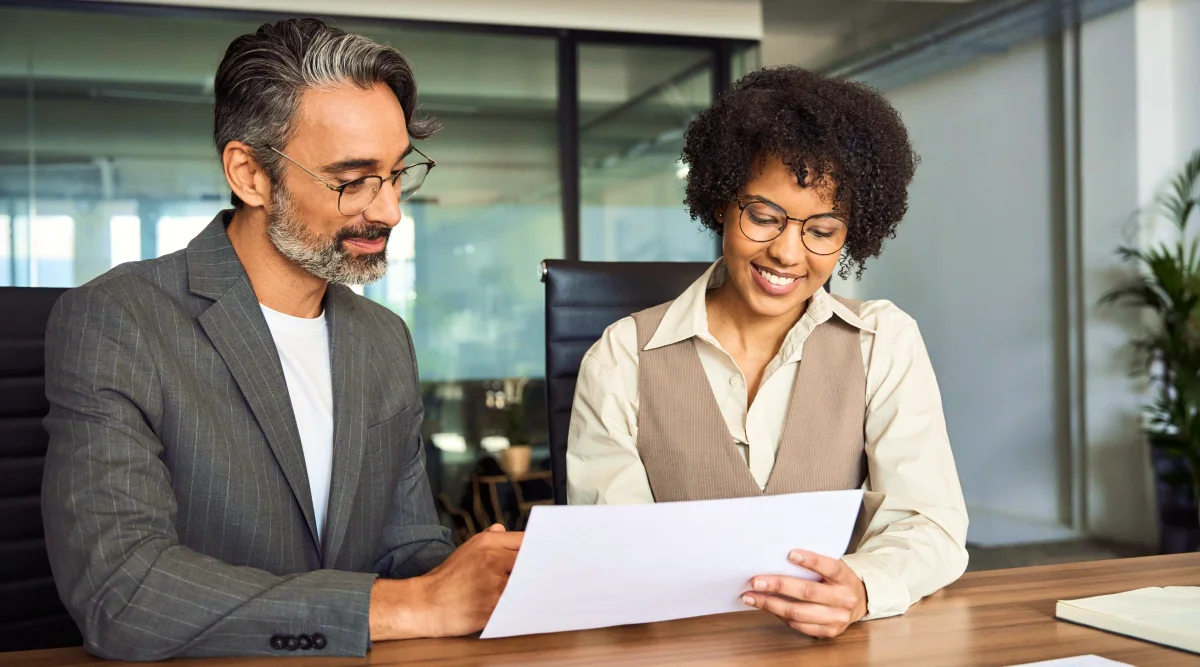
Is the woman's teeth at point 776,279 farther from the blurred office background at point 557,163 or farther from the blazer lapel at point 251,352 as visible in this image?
the blurred office background at point 557,163

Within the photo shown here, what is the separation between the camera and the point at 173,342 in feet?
4.49

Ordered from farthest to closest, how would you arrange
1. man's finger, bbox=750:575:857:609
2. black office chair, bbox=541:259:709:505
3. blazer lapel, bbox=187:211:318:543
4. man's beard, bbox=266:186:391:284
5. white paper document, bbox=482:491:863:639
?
black office chair, bbox=541:259:709:505
man's beard, bbox=266:186:391:284
blazer lapel, bbox=187:211:318:543
man's finger, bbox=750:575:857:609
white paper document, bbox=482:491:863:639

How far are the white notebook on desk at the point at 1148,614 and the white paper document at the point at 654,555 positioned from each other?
297mm

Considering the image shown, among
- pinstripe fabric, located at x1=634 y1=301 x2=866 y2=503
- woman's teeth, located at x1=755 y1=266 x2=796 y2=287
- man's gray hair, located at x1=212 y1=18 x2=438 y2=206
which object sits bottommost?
pinstripe fabric, located at x1=634 y1=301 x2=866 y2=503

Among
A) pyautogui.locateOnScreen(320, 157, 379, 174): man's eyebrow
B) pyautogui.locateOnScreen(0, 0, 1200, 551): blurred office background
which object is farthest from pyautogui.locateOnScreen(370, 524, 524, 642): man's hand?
pyautogui.locateOnScreen(0, 0, 1200, 551): blurred office background

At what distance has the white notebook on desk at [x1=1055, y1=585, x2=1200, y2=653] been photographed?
1.08m

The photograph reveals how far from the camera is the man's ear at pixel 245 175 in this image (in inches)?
61.4

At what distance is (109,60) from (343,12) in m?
1.05

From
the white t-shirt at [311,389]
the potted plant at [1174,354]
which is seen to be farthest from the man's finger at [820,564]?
the potted plant at [1174,354]

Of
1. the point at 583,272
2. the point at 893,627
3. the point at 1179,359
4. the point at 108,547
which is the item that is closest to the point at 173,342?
the point at 108,547

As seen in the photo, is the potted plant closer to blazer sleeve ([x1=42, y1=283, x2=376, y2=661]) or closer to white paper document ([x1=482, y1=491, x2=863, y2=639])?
white paper document ([x1=482, y1=491, x2=863, y2=639])

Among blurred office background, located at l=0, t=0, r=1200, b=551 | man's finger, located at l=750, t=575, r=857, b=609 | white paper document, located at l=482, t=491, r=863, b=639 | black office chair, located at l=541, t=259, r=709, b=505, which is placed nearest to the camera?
white paper document, located at l=482, t=491, r=863, b=639

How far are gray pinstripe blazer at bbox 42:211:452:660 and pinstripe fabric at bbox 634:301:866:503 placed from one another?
386 mm

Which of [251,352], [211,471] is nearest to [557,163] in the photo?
[251,352]
